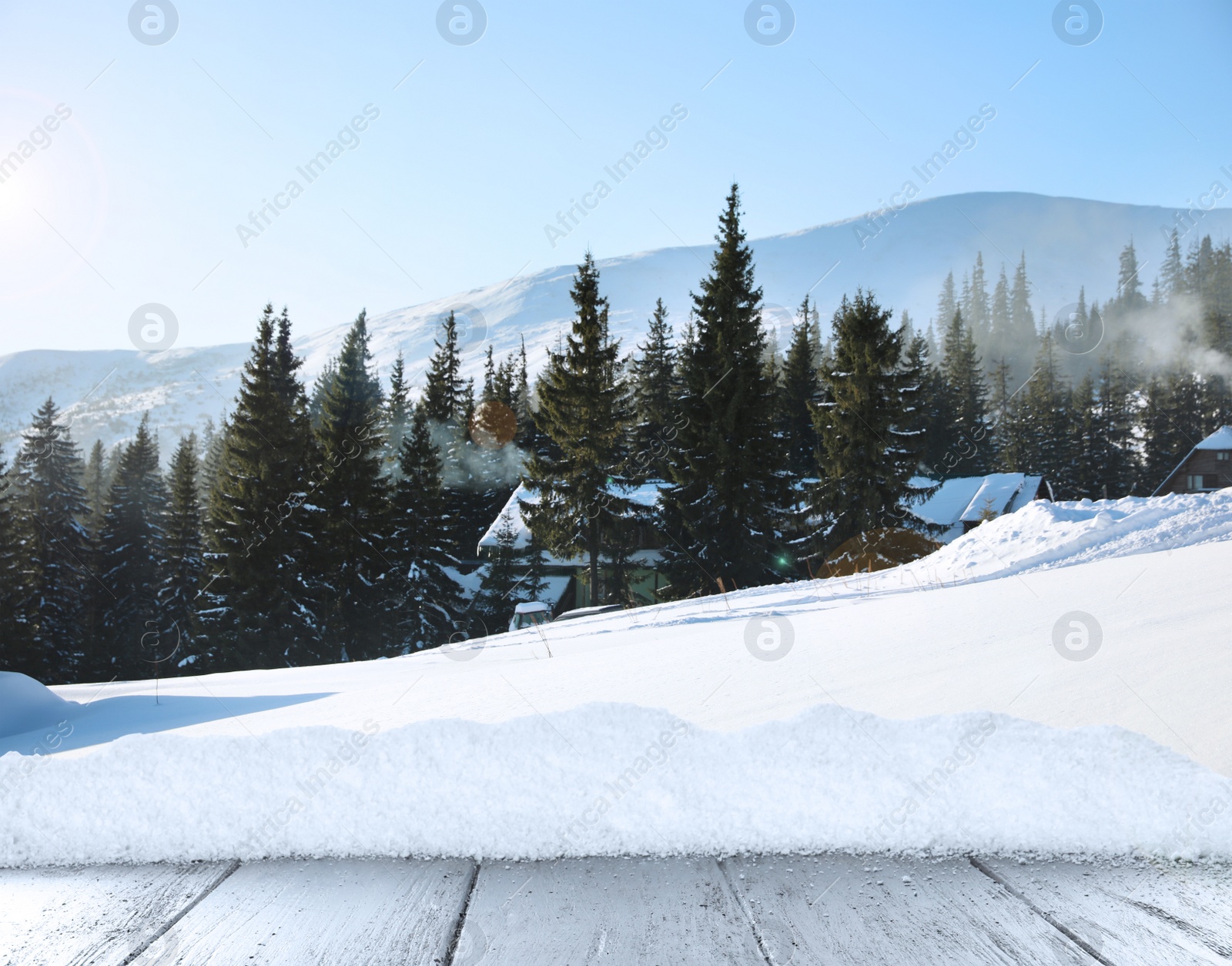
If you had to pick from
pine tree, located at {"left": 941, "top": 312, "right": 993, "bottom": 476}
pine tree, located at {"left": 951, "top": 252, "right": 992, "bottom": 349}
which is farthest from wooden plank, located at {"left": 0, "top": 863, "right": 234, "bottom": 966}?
pine tree, located at {"left": 951, "top": 252, "right": 992, "bottom": 349}

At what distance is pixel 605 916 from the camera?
6.54 feet

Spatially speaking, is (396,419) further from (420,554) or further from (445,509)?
(420,554)

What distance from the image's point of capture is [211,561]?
2888 cm

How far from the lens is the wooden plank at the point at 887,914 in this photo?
1826 millimetres

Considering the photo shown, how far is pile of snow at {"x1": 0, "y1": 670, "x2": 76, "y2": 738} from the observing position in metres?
4.26

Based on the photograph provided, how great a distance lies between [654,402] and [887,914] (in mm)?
44421

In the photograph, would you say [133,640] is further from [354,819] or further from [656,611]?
[354,819]

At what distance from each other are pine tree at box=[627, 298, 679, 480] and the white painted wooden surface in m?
27.6

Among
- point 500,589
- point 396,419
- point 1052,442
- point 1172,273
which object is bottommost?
point 500,589

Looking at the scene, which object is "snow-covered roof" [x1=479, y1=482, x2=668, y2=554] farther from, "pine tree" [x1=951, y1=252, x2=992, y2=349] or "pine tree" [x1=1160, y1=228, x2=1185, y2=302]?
"pine tree" [x1=1160, y1=228, x2=1185, y2=302]

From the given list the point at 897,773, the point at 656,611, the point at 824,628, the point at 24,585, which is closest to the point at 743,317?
the point at 656,611

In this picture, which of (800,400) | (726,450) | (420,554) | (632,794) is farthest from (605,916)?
(800,400)

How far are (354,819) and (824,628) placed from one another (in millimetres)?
3395

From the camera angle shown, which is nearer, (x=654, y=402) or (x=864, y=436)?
(x=864, y=436)
